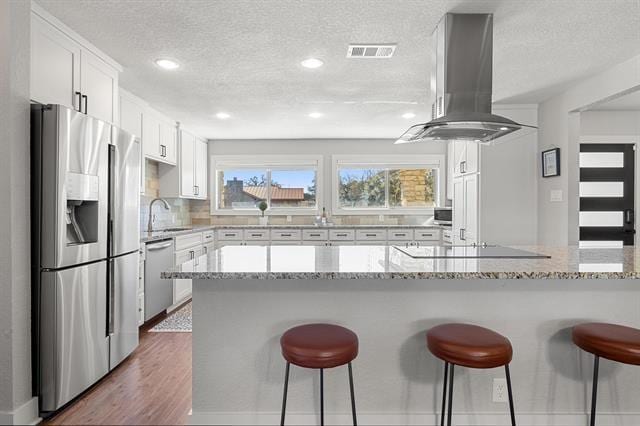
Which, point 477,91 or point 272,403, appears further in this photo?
point 477,91

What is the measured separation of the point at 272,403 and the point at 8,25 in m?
2.34

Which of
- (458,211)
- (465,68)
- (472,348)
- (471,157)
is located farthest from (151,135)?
(472,348)

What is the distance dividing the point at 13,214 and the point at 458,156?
14.4 feet

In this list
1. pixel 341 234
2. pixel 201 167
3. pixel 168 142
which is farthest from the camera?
pixel 201 167

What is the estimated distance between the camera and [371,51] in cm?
260

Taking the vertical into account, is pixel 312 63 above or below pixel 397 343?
above

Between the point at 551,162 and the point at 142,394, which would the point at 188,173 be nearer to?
the point at 142,394

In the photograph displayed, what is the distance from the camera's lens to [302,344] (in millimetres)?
1501

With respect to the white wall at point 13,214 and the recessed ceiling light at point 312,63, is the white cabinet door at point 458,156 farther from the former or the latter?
the white wall at point 13,214

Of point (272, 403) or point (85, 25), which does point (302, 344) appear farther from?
point (85, 25)

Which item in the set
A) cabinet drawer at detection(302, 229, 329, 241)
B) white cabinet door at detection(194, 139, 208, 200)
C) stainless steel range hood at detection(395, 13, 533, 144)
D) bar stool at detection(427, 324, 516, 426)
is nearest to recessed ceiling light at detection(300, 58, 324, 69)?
stainless steel range hood at detection(395, 13, 533, 144)

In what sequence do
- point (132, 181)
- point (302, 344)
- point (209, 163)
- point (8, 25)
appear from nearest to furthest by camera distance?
point (302, 344), point (8, 25), point (132, 181), point (209, 163)

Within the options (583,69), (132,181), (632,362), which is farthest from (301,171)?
(632,362)

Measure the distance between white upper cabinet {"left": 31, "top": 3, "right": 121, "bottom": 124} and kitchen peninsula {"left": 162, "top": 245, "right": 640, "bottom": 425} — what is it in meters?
1.43
